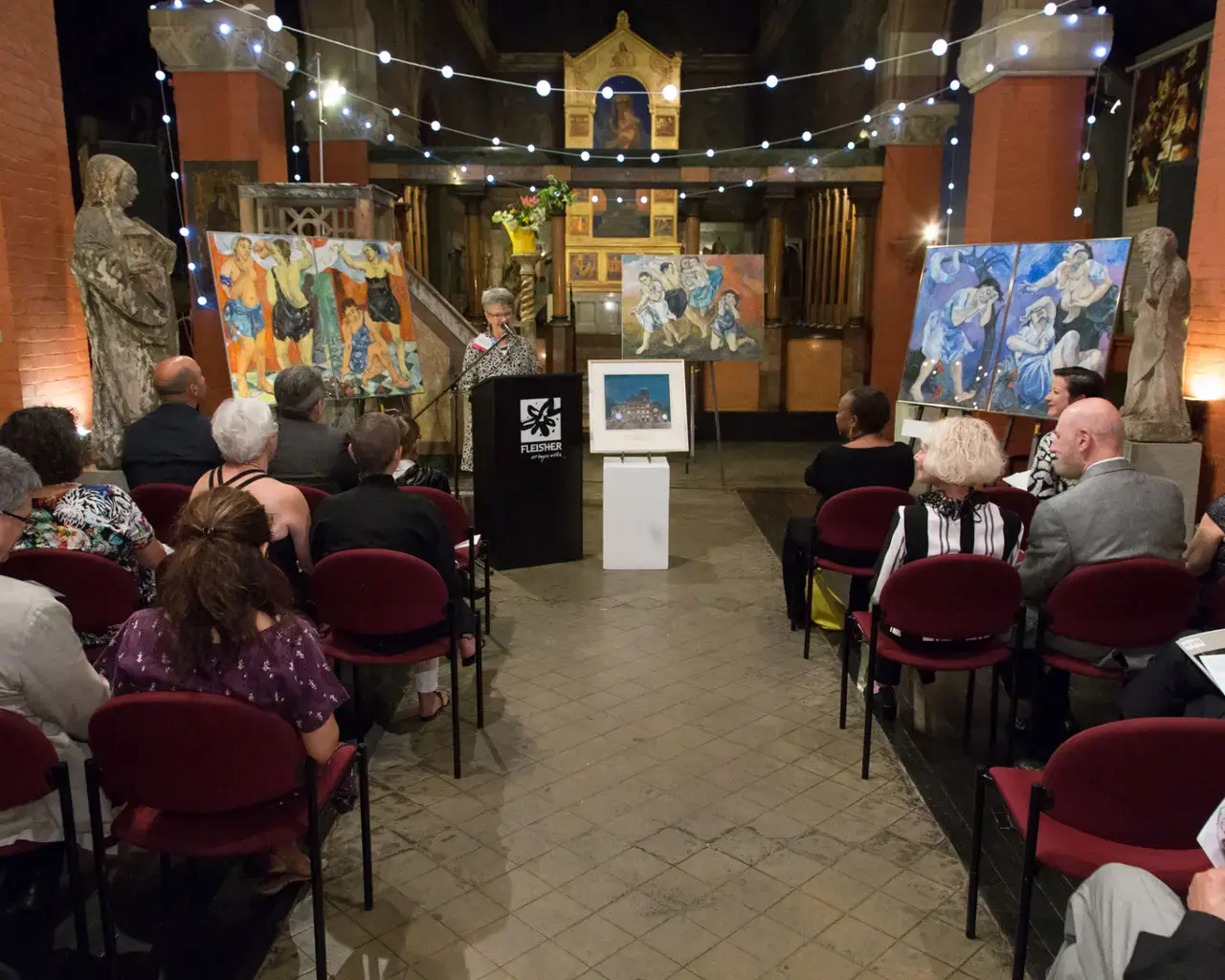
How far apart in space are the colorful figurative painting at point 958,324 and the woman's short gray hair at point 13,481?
5677 millimetres

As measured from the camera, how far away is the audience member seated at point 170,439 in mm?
4461

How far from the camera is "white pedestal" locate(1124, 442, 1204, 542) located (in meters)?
5.72

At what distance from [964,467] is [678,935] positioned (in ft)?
6.00

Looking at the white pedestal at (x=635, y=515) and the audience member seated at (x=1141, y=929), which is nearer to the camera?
the audience member seated at (x=1141, y=929)

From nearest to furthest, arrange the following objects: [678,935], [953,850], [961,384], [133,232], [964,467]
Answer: [678,935]
[953,850]
[964,467]
[133,232]
[961,384]

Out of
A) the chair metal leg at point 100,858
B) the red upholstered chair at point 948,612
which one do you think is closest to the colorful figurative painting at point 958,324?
the red upholstered chair at point 948,612

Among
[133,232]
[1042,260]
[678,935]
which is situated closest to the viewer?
[678,935]

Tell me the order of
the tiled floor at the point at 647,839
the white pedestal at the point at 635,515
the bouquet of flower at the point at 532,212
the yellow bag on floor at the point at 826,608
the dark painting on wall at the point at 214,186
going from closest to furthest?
1. the tiled floor at the point at 647,839
2. the yellow bag on floor at the point at 826,608
3. the white pedestal at the point at 635,515
4. the dark painting on wall at the point at 214,186
5. the bouquet of flower at the point at 532,212

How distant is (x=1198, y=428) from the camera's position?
5906 mm

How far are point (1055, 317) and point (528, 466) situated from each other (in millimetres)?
3453

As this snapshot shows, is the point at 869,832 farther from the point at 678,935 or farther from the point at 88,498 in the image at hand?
the point at 88,498

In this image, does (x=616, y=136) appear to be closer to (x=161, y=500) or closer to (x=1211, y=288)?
(x=1211, y=288)

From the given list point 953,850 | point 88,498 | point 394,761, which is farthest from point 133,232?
point 953,850

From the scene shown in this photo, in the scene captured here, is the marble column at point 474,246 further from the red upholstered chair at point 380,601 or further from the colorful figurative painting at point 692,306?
the red upholstered chair at point 380,601
